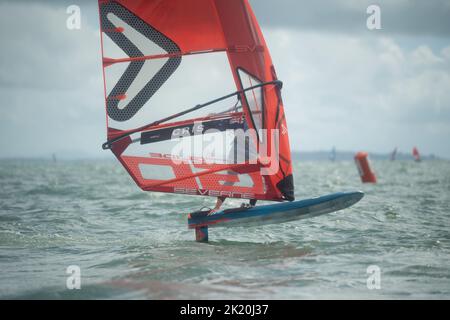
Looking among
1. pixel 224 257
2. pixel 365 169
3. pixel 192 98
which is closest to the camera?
pixel 224 257

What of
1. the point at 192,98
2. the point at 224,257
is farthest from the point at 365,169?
the point at 224,257

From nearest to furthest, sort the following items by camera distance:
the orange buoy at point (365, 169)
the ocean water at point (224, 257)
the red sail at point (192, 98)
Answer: the ocean water at point (224, 257)
the red sail at point (192, 98)
the orange buoy at point (365, 169)

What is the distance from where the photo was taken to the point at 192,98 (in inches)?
320

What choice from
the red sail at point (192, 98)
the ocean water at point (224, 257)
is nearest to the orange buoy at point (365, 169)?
the ocean water at point (224, 257)

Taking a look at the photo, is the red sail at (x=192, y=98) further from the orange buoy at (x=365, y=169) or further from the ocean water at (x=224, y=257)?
the orange buoy at (x=365, y=169)

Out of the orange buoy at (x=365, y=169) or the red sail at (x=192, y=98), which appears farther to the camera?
the orange buoy at (x=365, y=169)

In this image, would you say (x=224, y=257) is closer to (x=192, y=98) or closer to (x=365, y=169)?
(x=192, y=98)

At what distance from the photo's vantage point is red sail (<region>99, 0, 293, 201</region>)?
7.87 meters

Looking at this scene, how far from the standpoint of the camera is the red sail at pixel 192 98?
7871mm

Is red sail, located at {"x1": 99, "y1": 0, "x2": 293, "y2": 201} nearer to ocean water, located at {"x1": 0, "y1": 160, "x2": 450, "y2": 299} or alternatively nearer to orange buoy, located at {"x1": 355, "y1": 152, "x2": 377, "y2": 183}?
ocean water, located at {"x1": 0, "y1": 160, "x2": 450, "y2": 299}

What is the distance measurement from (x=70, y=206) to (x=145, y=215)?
2730mm
